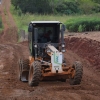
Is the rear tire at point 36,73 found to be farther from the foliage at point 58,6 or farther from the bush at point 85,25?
the foliage at point 58,6

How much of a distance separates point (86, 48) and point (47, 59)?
11.7m

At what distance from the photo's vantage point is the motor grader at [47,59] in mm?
14234

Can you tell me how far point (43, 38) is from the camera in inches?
632

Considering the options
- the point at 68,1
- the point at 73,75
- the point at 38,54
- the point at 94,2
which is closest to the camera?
the point at 73,75

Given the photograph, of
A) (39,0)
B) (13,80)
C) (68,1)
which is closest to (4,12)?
(39,0)

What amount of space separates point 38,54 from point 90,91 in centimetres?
336

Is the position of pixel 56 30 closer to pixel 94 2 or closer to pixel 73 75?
pixel 73 75

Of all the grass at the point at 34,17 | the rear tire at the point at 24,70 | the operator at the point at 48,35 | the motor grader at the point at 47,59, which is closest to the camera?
the motor grader at the point at 47,59

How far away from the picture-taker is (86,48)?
27031mm

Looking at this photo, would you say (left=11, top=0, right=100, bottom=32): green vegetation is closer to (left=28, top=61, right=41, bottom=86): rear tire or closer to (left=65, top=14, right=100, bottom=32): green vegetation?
(left=65, top=14, right=100, bottom=32): green vegetation

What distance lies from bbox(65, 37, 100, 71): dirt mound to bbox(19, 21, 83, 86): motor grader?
15.9 feet

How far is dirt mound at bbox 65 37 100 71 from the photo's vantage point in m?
22.3

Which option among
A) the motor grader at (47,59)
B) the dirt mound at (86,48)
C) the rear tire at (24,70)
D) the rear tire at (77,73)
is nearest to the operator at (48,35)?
the motor grader at (47,59)

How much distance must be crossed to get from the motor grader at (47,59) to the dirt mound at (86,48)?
4839 mm
